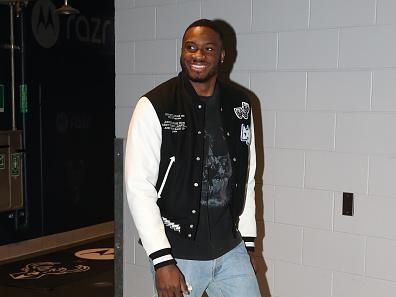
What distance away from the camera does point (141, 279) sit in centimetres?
353

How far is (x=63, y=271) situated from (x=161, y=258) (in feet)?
10.7

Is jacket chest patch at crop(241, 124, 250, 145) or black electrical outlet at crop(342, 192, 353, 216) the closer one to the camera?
jacket chest patch at crop(241, 124, 250, 145)

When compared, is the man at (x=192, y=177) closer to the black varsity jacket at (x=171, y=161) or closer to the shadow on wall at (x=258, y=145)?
the black varsity jacket at (x=171, y=161)

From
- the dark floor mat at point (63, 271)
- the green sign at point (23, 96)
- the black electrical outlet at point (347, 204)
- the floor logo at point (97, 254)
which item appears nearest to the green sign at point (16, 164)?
the green sign at point (23, 96)

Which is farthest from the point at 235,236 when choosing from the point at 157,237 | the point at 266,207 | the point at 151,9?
the point at 151,9

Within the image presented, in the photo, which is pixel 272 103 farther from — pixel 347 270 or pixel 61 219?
pixel 61 219

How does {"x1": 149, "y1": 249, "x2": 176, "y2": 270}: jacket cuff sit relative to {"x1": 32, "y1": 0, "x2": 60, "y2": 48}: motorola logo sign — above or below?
below

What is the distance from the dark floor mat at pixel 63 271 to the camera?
4698mm

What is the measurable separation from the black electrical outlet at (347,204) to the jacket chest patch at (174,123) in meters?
1.05

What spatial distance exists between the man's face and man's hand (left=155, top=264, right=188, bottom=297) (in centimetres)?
71

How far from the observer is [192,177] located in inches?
86.6

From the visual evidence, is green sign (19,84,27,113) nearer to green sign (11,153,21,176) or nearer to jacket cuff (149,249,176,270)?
green sign (11,153,21,176)

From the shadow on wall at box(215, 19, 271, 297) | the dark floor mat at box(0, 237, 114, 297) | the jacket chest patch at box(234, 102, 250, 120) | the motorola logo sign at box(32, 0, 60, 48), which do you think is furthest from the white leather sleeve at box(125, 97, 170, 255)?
the motorola logo sign at box(32, 0, 60, 48)

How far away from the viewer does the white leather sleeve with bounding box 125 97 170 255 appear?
6.83 feet
